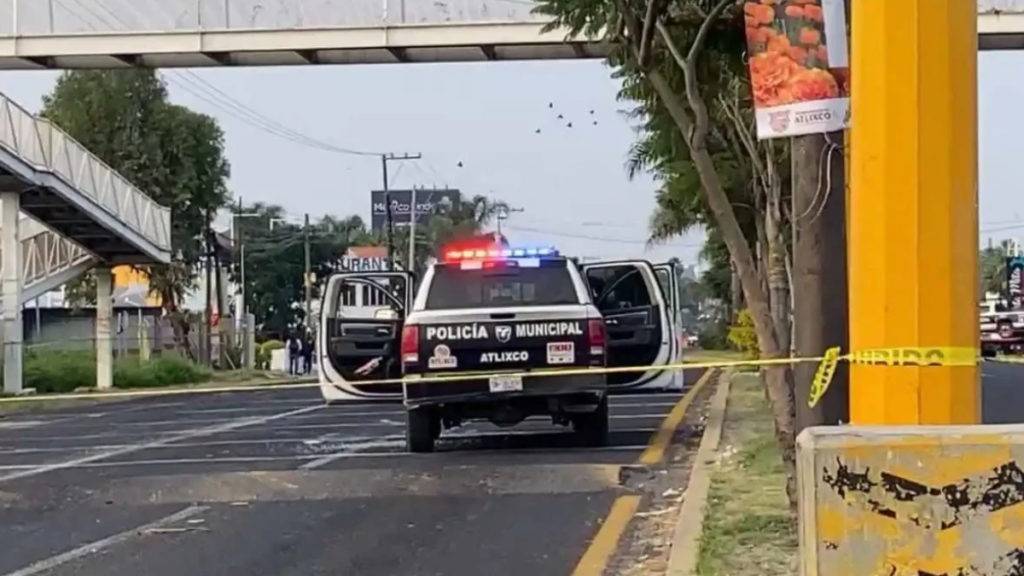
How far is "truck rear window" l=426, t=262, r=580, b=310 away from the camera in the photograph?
14.7 m

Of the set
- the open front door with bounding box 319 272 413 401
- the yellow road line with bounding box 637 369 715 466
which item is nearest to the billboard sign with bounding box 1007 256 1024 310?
the yellow road line with bounding box 637 369 715 466

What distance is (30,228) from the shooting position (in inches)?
1406

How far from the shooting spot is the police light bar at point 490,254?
14.9 metres

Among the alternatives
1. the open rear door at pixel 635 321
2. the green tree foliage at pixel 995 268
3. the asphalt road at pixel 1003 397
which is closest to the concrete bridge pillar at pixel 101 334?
the asphalt road at pixel 1003 397

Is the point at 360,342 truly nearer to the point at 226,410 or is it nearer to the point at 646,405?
the point at 646,405

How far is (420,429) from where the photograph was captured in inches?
573

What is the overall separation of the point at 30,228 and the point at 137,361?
21.9 ft

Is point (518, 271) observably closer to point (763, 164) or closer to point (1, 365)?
point (763, 164)

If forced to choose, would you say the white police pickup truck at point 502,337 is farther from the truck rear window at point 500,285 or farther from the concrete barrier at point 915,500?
the concrete barrier at point 915,500

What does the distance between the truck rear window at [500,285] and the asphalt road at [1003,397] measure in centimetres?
426

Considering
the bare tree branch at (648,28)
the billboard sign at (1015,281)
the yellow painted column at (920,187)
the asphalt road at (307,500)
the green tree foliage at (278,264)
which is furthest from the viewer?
the green tree foliage at (278,264)

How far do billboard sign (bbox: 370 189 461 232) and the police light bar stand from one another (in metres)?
73.9

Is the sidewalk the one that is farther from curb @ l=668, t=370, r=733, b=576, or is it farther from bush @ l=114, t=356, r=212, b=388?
bush @ l=114, t=356, r=212, b=388

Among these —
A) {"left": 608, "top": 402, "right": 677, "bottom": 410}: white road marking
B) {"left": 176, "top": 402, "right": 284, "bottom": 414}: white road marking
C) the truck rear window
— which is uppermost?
the truck rear window
